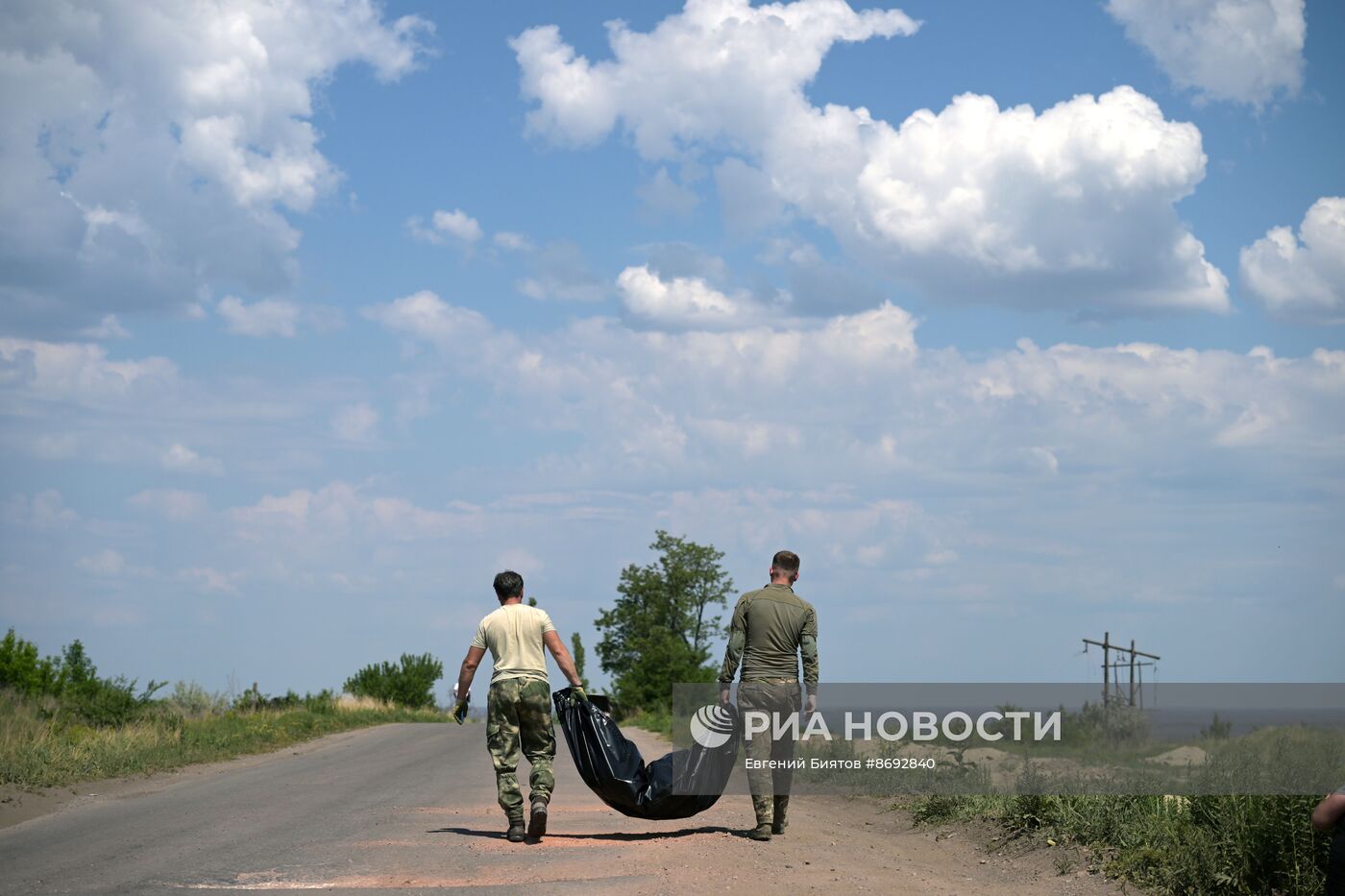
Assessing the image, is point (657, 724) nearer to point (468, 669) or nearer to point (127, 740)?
point (127, 740)

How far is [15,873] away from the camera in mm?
9109

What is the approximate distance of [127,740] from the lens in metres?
20.1

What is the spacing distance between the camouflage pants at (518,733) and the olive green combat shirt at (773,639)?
5.17 feet

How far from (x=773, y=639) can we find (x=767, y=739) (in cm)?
82

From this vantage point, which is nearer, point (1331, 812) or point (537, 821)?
point (1331, 812)

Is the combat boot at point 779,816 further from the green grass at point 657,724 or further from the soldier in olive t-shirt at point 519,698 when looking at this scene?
the green grass at point 657,724

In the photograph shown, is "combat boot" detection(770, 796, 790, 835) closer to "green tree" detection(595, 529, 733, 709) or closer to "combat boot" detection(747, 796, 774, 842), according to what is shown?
"combat boot" detection(747, 796, 774, 842)

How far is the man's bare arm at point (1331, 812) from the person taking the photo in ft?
18.0

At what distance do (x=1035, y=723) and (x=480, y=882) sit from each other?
726 inches

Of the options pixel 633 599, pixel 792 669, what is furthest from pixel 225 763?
pixel 633 599

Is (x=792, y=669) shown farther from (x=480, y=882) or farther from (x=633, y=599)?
(x=633, y=599)

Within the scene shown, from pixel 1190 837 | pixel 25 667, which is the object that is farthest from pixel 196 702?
pixel 1190 837

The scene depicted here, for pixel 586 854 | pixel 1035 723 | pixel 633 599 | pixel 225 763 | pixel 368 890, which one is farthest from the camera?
pixel 633 599

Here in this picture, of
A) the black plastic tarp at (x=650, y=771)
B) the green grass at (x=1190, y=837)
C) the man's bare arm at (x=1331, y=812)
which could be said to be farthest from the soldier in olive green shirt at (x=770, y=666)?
the man's bare arm at (x=1331, y=812)
